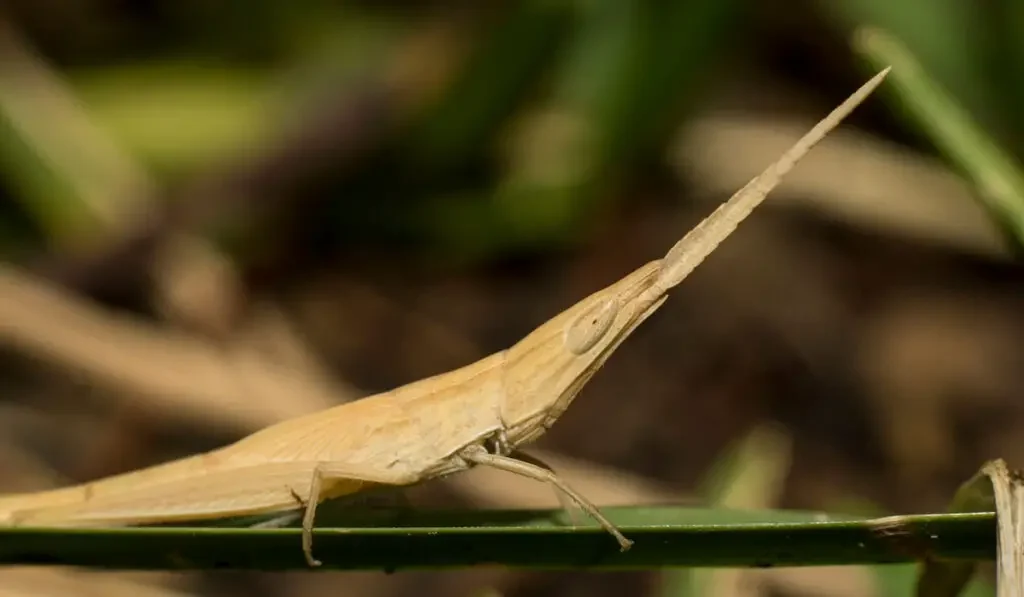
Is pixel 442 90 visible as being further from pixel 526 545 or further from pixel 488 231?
pixel 526 545

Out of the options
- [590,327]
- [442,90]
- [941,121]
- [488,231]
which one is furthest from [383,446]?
[442,90]

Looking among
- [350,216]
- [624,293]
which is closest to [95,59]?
[350,216]

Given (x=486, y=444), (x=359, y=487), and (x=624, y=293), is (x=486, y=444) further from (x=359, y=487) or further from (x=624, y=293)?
(x=624, y=293)

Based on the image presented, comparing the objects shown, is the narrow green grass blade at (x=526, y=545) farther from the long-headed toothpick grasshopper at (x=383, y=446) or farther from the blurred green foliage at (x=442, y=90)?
the blurred green foliage at (x=442, y=90)

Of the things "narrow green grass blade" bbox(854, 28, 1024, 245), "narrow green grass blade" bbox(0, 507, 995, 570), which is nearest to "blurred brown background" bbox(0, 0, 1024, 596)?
"narrow green grass blade" bbox(0, 507, 995, 570)

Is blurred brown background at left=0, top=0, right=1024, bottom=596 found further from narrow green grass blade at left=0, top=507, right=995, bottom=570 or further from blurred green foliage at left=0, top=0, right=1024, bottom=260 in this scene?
narrow green grass blade at left=0, top=507, right=995, bottom=570

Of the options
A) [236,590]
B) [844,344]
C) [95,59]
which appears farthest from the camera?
[95,59]

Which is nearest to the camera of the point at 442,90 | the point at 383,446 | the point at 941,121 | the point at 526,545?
the point at 526,545
